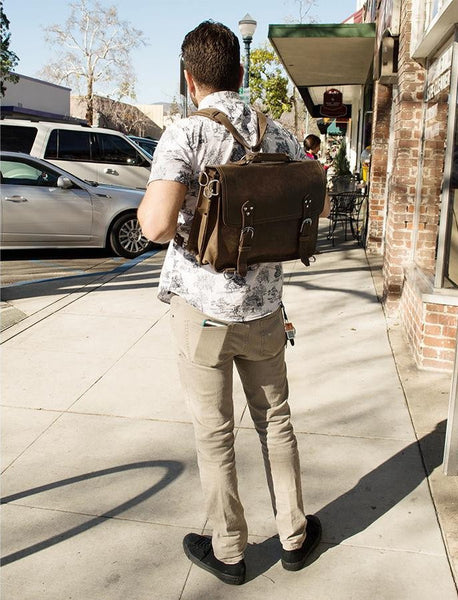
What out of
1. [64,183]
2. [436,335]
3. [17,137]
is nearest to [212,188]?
[436,335]

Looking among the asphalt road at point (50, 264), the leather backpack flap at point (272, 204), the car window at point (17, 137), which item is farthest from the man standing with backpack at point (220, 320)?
the car window at point (17, 137)

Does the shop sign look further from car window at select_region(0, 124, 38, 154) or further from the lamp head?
the lamp head

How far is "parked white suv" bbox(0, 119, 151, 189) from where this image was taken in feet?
42.8

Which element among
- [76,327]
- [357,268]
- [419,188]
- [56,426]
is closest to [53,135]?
[357,268]

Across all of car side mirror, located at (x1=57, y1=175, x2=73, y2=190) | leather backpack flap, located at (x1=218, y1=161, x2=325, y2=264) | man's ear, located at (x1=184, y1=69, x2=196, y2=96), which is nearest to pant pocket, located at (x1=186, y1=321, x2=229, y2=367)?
leather backpack flap, located at (x1=218, y1=161, x2=325, y2=264)

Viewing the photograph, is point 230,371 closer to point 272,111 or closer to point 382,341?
point 382,341

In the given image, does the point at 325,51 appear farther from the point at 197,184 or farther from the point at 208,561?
the point at 208,561

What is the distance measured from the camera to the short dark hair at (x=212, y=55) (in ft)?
7.78

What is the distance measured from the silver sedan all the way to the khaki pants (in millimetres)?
8340

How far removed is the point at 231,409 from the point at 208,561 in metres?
0.69

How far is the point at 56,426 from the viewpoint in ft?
13.9

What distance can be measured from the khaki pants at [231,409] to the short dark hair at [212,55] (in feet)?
2.63

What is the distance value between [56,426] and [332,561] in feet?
6.64

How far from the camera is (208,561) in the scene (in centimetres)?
282
